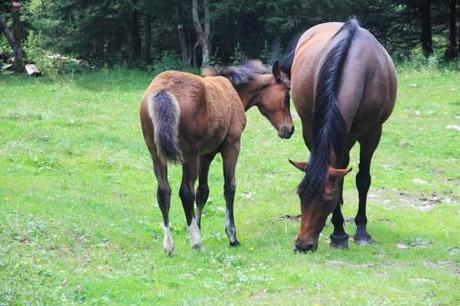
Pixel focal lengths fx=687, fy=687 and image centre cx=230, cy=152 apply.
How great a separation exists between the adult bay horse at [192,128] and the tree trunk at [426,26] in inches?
766

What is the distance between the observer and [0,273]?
229 inches

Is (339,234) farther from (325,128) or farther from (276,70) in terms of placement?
(276,70)

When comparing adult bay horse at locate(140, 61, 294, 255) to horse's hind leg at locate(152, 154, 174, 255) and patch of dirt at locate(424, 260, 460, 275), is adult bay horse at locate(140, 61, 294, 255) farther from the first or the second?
patch of dirt at locate(424, 260, 460, 275)

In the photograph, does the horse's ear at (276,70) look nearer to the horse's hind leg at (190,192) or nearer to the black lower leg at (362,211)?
the black lower leg at (362,211)

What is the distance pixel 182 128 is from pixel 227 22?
20597 millimetres

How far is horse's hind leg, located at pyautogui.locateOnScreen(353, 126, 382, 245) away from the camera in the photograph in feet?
26.1

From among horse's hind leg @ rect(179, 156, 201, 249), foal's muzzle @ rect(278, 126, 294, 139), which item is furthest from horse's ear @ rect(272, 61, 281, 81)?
horse's hind leg @ rect(179, 156, 201, 249)

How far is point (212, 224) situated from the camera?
29.1ft

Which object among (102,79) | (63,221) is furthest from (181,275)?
(102,79)

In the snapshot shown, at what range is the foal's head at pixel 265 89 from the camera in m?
8.94

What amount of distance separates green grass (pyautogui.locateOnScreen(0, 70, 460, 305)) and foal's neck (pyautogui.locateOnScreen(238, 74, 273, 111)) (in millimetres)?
1533

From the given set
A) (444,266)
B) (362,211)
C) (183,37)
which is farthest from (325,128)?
(183,37)

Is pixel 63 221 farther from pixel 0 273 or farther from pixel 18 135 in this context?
pixel 18 135

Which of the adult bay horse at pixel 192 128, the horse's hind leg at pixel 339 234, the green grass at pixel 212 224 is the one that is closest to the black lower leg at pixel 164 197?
the adult bay horse at pixel 192 128
